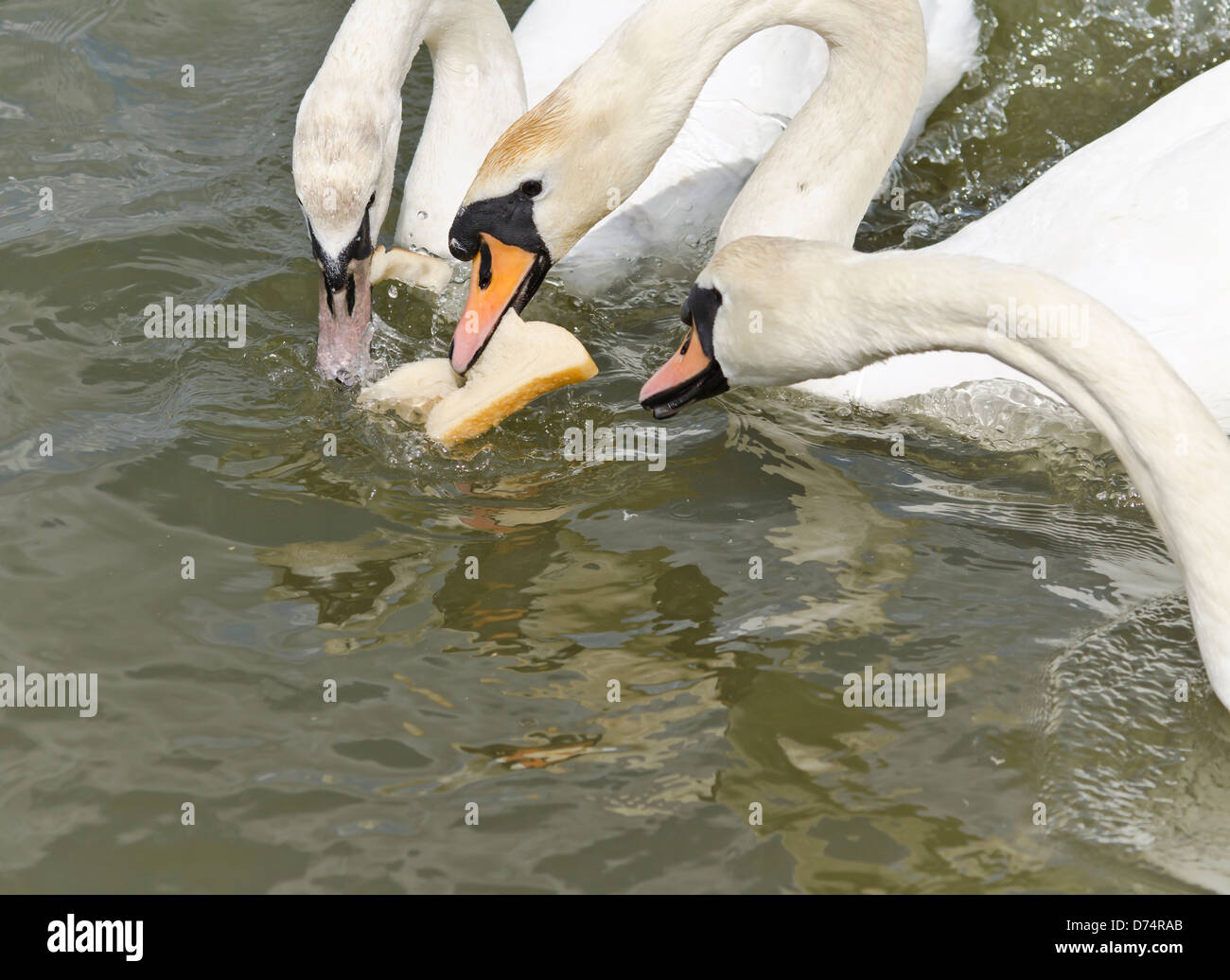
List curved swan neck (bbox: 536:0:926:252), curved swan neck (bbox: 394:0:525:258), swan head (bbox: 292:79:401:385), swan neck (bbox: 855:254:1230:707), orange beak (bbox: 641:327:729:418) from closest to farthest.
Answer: swan neck (bbox: 855:254:1230:707)
orange beak (bbox: 641:327:729:418)
swan head (bbox: 292:79:401:385)
curved swan neck (bbox: 536:0:926:252)
curved swan neck (bbox: 394:0:525:258)

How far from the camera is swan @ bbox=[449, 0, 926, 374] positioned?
475cm

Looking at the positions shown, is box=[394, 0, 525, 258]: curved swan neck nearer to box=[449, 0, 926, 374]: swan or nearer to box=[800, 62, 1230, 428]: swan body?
box=[449, 0, 926, 374]: swan

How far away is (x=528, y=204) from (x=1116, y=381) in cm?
198

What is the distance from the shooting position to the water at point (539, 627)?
11.3 ft

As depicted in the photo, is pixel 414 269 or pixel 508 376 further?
pixel 414 269

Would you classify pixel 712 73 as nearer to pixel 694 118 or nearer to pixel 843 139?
pixel 843 139

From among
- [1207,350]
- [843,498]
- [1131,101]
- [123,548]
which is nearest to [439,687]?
[123,548]

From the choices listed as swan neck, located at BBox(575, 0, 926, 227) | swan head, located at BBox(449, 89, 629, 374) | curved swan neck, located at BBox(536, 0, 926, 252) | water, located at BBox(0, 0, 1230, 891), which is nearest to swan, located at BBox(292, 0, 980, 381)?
water, located at BBox(0, 0, 1230, 891)

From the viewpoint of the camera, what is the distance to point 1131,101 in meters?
7.45

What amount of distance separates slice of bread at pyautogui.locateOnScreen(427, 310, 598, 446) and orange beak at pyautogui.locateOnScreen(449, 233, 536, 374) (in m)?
0.08

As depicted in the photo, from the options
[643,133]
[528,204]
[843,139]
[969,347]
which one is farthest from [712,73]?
[969,347]

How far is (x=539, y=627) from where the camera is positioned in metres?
4.12

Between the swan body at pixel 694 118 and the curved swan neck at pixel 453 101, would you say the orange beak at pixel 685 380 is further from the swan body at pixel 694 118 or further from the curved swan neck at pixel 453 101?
the swan body at pixel 694 118

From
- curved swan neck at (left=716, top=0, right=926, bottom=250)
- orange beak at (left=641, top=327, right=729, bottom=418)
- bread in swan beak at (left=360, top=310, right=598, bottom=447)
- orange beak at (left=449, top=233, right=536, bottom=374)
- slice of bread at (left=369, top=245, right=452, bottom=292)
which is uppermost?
curved swan neck at (left=716, top=0, right=926, bottom=250)
